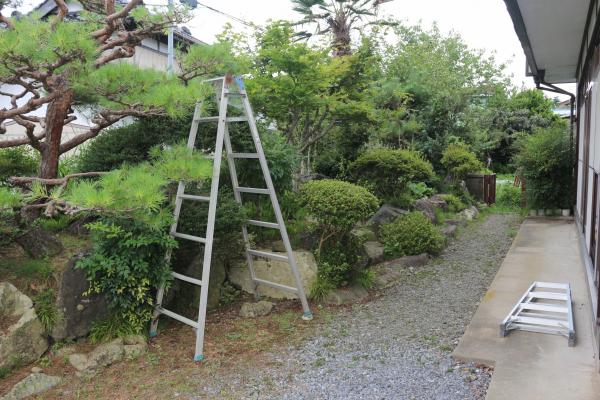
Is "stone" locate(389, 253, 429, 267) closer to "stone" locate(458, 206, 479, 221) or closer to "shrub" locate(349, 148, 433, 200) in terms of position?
"shrub" locate(349, 148, 433, 200)

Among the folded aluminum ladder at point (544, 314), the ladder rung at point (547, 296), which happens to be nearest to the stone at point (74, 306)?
the folded aluminum ladder at point (544, 314)

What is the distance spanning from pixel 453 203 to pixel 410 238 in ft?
15.1

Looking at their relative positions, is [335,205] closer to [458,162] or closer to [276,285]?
[276,285]

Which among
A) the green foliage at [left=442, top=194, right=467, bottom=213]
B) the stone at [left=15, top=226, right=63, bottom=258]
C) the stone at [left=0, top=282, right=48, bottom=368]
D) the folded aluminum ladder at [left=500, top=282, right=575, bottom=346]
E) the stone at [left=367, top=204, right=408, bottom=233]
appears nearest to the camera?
the stone at [left=0, top=282, right=48, bottom=368]

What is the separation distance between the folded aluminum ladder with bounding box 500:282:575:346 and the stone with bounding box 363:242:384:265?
2160 millimetres

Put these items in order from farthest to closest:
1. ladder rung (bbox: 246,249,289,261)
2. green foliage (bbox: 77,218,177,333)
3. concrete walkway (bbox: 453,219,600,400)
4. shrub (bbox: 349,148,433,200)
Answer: shrub (bbox: 349,148,433,200), ladder rung (bbox: 246,249,289,261), green foliage (bbox: 77,218,177,333), concrete walkway (bbox: 453,219,600,400)

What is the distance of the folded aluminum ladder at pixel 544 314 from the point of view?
3781mm

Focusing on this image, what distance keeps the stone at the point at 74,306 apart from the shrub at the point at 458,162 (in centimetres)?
955

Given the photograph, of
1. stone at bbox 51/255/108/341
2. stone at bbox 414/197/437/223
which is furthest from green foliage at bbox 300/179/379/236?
stone at bbox 414/197/437/223

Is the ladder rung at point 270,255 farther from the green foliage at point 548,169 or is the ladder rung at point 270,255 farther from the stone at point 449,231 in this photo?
the green foliage at point 548,169

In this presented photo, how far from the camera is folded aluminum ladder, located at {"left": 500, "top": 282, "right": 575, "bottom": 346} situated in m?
3.78

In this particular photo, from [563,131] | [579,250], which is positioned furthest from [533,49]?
[563,131]

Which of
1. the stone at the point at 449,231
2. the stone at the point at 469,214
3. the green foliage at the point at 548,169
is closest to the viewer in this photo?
the stone at the point at 449,231

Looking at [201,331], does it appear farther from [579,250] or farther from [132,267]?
[579,250]
